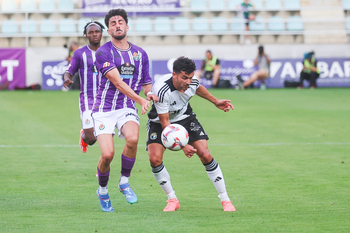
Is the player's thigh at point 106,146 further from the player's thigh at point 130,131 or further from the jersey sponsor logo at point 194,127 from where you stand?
the jersey sponsor logo at point 194,127

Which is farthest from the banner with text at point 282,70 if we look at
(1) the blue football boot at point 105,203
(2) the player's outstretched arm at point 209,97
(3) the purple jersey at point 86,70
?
(1) the blue football boot at point 105,203

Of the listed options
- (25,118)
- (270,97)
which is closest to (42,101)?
(25,118)

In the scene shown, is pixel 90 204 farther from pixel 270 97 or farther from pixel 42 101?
pixel 270 97

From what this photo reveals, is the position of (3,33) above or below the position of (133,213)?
above

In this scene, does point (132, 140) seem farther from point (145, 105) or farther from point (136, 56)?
point (136, 56)

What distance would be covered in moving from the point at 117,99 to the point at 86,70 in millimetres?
1911

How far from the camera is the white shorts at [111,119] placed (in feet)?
19.8

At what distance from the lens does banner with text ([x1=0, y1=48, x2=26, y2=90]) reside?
78.7 ft

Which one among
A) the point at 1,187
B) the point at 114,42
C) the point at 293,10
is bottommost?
the point at 1,187

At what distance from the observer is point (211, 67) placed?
23.7 m

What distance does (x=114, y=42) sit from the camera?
620cm

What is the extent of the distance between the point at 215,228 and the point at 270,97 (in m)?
15.8

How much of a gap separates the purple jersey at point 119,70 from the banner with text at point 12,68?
19051 mm

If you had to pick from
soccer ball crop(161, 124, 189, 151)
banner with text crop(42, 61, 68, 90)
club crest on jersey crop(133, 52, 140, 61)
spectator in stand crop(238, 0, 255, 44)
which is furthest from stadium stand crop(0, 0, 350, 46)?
soccer ball crop(161, 124, 189, 151)
